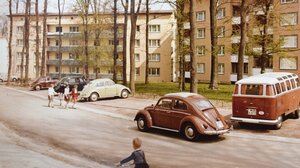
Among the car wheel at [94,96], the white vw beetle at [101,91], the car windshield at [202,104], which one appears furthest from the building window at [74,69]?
the car windshield at [202,104]

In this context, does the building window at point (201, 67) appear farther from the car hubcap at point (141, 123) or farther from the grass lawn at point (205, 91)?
the car hubcap at point (141, 123)

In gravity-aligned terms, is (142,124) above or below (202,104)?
below

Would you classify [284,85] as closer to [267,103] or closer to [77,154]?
[267,103]

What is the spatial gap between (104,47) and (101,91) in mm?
27738

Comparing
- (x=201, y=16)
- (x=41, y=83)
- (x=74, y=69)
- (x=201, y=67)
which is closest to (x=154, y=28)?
(x=201, y=16)

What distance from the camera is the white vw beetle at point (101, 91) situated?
1101 inches

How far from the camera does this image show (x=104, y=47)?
5519cm

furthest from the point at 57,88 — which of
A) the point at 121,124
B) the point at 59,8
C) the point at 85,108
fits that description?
the point at 59,8

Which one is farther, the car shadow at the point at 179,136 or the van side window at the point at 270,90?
the van side window at the point at 270,90

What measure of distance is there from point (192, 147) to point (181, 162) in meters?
2.03

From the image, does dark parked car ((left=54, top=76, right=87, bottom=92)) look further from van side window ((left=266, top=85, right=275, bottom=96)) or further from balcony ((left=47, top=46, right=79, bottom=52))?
balcony ((left=47, top=46, right=79, bottom=52))

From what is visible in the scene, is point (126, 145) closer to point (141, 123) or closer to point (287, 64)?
point (141, 123)

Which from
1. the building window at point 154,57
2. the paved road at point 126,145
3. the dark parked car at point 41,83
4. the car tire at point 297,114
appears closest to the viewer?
the paved road at point 126,145

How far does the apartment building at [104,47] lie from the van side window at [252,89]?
124 ft
